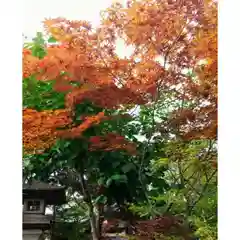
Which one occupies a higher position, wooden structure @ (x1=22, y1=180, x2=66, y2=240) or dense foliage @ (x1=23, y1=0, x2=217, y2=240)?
dense foliage @ (x1=23, y1=0, x2=217, y2=240)

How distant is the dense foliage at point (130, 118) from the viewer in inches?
96.4

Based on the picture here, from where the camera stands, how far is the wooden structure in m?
2.40

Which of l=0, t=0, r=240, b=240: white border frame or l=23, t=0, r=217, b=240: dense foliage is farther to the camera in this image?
l=23, t=0, r=217, b=240: dense foliage

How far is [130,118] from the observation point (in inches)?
98.3

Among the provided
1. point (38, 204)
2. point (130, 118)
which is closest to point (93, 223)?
point (38, 204)

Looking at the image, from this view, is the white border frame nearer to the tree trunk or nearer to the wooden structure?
the wooden structure

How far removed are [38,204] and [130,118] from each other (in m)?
0.50

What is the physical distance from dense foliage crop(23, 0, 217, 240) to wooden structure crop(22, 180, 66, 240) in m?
0.04

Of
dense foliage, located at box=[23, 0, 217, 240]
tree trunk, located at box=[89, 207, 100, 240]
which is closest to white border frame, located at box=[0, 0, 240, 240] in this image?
dense foliage, located at box=[23, 0, 217, 240]

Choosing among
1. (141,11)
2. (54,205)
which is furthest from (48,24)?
(54,205)

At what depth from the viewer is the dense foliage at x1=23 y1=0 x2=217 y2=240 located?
8.04 feet

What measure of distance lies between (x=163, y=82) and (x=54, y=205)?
2.17 feet
